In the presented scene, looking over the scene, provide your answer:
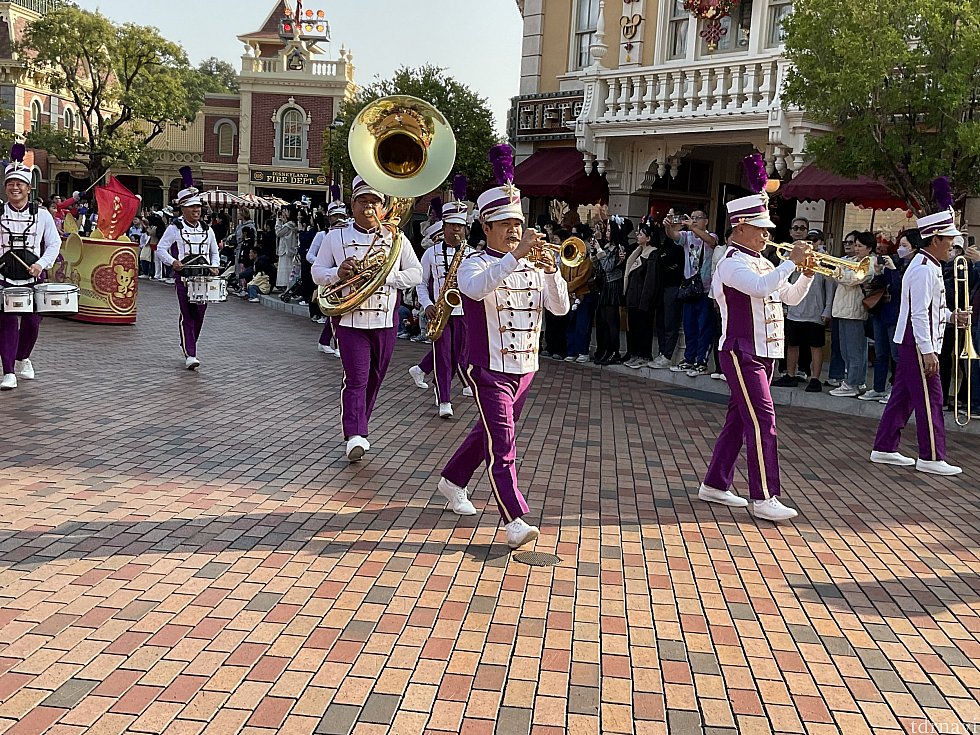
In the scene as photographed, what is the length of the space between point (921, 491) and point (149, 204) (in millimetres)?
57198

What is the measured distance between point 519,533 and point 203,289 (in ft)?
21.9

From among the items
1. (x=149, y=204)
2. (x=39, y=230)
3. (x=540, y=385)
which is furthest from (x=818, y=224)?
(x=149, y=204)

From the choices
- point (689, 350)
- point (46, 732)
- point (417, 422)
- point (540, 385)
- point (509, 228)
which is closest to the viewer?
point (46, 732)

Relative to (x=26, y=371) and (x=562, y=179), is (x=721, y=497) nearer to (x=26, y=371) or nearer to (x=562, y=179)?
(x=26, y=371)

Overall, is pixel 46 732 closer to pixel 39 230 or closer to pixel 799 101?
pixel 39 230

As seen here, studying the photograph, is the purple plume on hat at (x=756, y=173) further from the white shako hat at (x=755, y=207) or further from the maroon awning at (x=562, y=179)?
the maroon awning at (x=562, y=179)

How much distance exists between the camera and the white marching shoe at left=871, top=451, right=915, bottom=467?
8234 mm

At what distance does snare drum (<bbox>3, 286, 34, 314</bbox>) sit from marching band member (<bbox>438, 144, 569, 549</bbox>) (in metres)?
5.40

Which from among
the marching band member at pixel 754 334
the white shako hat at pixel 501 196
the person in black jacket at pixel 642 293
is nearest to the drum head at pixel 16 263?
the white shako hat at pixel 501 196

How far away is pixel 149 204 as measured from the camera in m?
58.7

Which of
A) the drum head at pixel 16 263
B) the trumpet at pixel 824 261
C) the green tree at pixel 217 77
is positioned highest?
the green tree at pixel 217 77

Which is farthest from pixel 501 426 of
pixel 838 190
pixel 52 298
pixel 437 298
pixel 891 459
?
pixel 838 190

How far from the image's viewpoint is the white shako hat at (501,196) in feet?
17.9

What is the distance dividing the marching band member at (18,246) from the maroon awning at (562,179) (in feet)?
37.5
